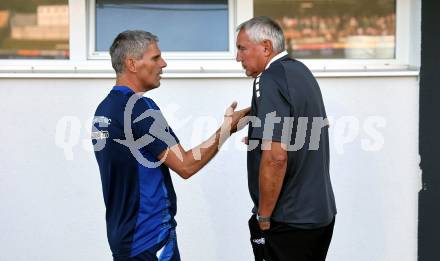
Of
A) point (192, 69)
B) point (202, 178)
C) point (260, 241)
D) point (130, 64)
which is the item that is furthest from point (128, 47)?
point (202, 178)

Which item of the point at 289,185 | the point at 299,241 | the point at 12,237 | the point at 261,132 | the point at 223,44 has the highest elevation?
the point at 223,44

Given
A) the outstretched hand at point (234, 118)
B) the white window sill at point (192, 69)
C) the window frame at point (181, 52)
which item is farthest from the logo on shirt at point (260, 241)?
the window frame at point (181, 52)

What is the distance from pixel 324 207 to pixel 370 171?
171cm

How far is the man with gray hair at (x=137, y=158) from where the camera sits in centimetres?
335

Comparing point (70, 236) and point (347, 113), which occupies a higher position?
point (347, 113)

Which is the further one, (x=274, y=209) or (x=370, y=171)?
(x=370, y=171)

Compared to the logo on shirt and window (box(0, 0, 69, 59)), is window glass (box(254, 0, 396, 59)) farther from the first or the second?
the logo on shirt

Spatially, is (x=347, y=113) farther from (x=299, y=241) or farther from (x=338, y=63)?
(x=299, y=241)

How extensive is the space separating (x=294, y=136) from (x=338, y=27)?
7.01ft

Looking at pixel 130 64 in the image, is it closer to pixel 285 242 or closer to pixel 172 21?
pixel 285 242

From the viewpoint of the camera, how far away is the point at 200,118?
5.16m

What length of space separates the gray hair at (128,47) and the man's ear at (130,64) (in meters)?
0.01

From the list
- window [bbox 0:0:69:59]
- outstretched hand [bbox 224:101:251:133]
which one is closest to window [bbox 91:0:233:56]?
window [bbox 0:0:69:59]

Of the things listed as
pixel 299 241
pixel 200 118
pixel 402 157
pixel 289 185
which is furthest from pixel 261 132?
pixel 402 157
